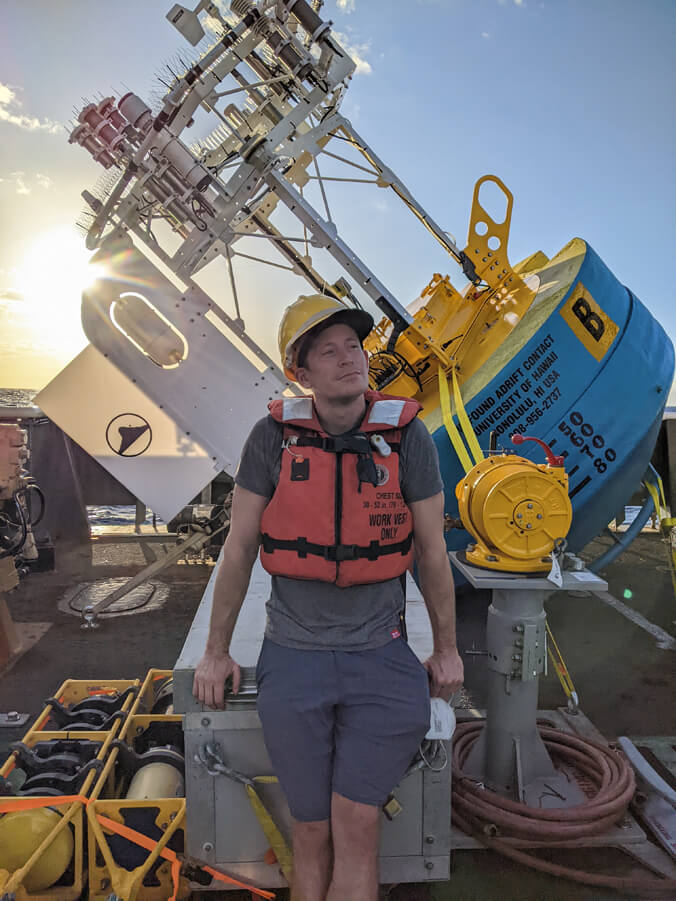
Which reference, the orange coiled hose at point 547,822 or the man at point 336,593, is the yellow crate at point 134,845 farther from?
the orange coiled hose at point 547,822

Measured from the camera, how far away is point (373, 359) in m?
5.74

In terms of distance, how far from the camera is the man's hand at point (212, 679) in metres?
1.90

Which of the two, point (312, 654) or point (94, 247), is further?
point (94, 247)

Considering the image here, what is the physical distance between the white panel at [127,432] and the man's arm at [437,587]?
3971mm

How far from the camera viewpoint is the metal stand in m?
2.88

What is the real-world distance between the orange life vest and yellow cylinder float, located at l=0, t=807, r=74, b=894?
5.27ft

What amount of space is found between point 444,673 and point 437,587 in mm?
300

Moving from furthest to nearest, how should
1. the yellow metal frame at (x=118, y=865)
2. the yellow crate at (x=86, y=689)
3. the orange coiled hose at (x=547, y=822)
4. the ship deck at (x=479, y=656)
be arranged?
the yellow crate at (x=86, y=689) → the ship deck at (x=479, y=656) → the orange coiled hose at (x=547, y=822) → the yellow metal frame at (x=118, y=865)

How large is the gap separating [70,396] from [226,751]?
4293 mm

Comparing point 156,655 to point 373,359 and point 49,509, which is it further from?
point 49,509

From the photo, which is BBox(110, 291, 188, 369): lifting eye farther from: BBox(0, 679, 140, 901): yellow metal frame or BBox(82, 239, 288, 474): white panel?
BBox(0, 679, 140, 901): yellow metal frame

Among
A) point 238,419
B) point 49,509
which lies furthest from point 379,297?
point 49,509

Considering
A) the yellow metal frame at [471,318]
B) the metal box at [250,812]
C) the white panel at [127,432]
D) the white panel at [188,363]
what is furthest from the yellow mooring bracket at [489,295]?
the metal box at [250,812]

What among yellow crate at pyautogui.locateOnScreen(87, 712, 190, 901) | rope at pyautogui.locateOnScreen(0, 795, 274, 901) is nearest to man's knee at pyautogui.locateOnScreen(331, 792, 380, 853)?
rope at pyautogui.locateOnScreen(0, 795, 274, 901)
